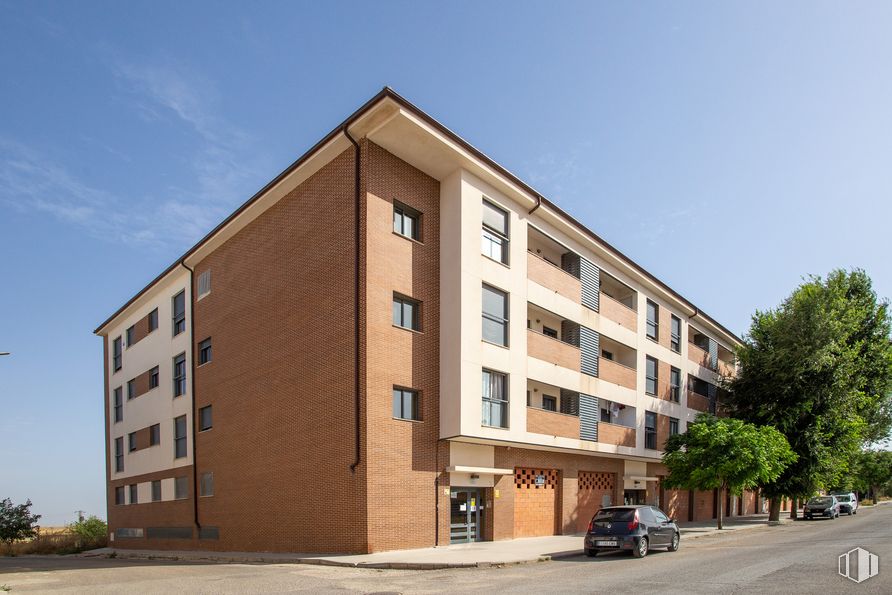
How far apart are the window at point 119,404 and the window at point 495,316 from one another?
2466 cm

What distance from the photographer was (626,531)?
17.0 meters

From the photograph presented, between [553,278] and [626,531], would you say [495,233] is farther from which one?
[626,531]

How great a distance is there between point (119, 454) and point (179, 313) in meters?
11.2

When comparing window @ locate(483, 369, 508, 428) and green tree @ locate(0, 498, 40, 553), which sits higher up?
window @ locate(483, 369, 508, 428)

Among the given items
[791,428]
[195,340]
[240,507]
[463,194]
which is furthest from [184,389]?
[791,428]

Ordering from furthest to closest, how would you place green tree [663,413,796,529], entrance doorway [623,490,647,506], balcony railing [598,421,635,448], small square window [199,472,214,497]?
1. entrance doorway [623,490,647,506]
2. green tree [663,413,796,529]
3. balcony railing [598,421,635,448]
4. small square window [199,472,214,497]

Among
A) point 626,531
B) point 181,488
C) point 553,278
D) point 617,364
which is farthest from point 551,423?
point 181,488

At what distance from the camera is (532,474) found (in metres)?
24.6

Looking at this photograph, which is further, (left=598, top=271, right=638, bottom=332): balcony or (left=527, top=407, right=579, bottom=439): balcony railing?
(left=598, top=271, right=638, bottom=332): balcony

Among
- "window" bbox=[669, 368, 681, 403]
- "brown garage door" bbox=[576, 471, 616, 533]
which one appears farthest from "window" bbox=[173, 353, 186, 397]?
"window" bbox=[669, 368, 681, 403]

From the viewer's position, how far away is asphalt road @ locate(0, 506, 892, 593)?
11648 millimetres

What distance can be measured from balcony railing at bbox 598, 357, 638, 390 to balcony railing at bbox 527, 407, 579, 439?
11.1 ft

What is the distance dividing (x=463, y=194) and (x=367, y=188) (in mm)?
3248

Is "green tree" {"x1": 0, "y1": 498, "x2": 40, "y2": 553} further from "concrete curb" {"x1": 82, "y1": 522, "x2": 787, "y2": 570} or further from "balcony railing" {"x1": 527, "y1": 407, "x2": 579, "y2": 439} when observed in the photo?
"balcony railing" {"x1": 527, "y1": 407, "x2": 579, "y2": 439}
